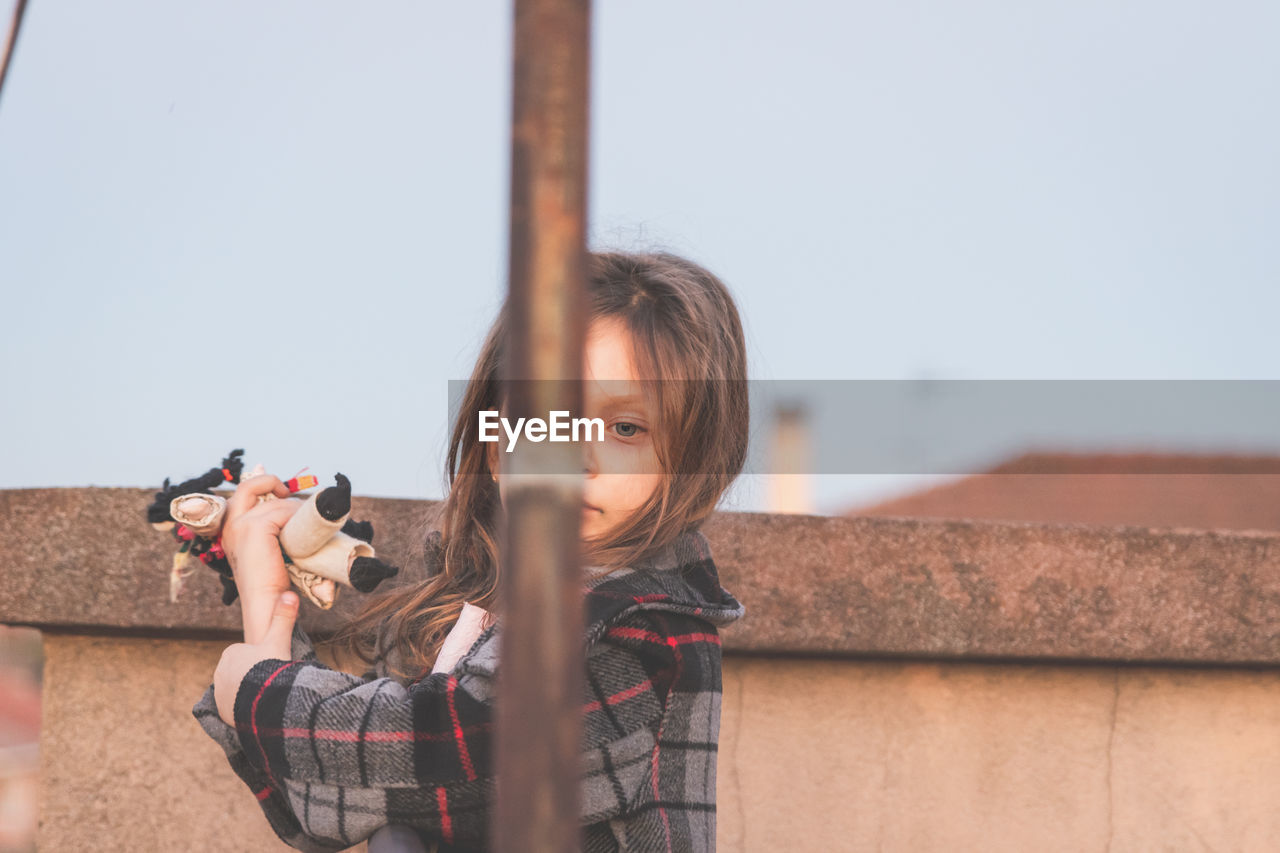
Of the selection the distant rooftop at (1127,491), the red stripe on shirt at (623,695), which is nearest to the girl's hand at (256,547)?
the red stripe on shirt at (623,695)

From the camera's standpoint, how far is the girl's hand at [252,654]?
1.17 m

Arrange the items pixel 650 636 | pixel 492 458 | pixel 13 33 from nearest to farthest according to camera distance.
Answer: pixel 13 33 < pixel 650 636 < pixel 492 458

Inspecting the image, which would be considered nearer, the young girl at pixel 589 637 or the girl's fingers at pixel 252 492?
the young girl at pixel 589 637

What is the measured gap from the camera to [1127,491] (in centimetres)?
1510

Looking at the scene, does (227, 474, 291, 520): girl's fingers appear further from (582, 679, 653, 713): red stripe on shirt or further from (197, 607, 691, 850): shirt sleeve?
(582, 679, 653, 713): red stripe on shirt

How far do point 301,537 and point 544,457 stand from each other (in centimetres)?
86

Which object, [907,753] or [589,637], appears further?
[907,753]

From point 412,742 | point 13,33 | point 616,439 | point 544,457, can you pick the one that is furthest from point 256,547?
point 544,457

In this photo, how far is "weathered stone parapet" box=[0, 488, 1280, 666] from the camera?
1.60 m

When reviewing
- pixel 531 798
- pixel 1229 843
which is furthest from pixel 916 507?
pixel 531 798

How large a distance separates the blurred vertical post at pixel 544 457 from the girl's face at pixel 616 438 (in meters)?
0.76

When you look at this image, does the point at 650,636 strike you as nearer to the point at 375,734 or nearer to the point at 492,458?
the point at 375,734

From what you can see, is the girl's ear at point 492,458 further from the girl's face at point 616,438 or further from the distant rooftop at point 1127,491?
the distant rooftop at point 1127,491

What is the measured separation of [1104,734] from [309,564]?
1.28m
